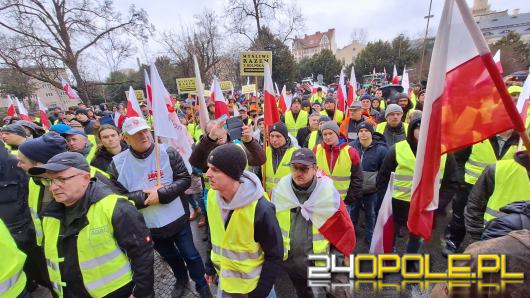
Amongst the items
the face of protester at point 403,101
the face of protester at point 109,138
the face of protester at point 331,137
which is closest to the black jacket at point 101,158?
the face of protester at point 109,138

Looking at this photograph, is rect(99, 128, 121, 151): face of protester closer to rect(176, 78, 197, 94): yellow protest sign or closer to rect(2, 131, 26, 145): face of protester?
rect(2, 131, 26, 145): face of protester

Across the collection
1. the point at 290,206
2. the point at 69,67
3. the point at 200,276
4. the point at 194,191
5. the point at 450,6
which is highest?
the point at 69,67

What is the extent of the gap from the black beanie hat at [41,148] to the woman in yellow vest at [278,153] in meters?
2.40

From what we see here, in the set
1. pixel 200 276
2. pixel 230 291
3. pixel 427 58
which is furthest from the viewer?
pixel 427 58

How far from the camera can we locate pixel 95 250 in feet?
6.16

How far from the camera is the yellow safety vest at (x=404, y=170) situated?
124 inches

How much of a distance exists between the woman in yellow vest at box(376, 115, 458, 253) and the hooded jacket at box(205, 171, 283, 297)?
1957 mm

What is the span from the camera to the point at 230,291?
6.88 ft

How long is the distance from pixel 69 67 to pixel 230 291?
54.7 ft

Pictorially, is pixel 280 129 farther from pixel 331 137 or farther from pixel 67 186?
pixel 67 186

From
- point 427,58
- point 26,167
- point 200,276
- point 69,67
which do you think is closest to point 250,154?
point 200,276

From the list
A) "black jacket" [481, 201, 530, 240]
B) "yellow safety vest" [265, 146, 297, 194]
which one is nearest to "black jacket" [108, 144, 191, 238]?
"yellow safety vest" [265, 146, 297, 194]

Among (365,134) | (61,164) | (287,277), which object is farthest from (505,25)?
(61,164)

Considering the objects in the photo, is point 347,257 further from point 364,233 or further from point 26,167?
point 26,167
